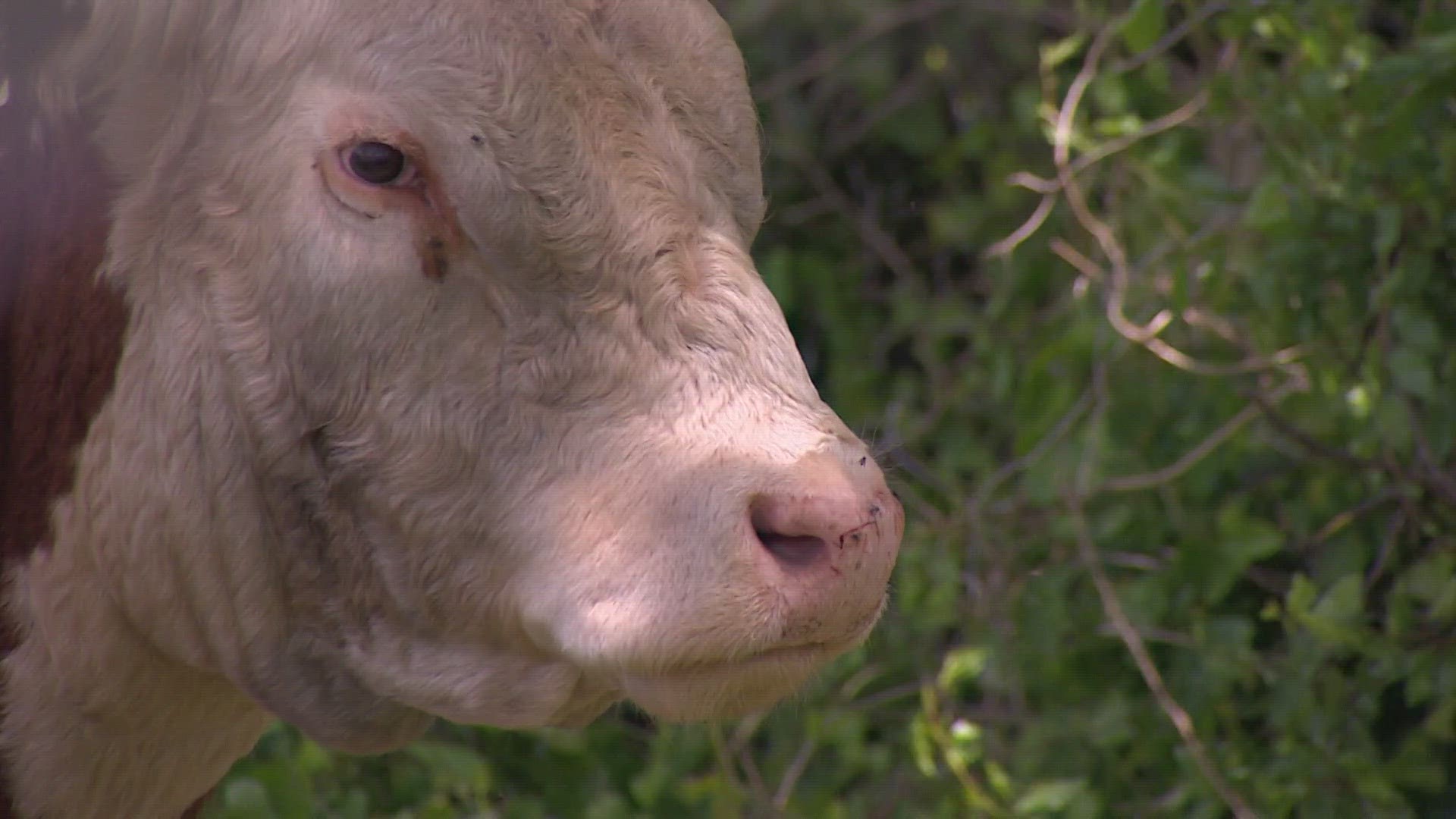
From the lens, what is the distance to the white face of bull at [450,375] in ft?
5.24

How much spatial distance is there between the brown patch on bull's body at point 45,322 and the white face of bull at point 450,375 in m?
0.03

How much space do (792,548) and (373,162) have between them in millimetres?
501

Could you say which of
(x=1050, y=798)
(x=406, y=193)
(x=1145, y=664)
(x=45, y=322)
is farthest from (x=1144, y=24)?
(x=45, y=322)

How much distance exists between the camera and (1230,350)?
11.8ft

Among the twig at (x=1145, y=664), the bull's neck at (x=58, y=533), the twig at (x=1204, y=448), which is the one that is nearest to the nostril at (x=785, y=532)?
the bull's neck at (x=58, y=533)

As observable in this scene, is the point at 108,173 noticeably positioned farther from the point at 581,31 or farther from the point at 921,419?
the point at 921,419

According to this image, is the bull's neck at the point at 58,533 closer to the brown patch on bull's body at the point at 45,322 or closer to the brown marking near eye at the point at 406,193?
the brown patch on bull's body at the point at 45,322

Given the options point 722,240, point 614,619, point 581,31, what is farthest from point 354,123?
point 614,619

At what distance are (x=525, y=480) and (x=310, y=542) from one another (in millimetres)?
224

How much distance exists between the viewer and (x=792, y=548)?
5.11 ft

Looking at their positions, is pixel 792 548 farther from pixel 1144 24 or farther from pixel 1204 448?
pixel 1204 448

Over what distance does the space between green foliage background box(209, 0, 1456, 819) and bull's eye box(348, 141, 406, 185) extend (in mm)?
1000

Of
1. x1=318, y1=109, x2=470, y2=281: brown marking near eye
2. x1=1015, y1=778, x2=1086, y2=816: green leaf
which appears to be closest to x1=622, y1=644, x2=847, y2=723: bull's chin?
x1=318, y1=109, x2=470, y2=281: brown marking near eye

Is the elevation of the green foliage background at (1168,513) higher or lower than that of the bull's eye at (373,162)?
lower
